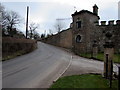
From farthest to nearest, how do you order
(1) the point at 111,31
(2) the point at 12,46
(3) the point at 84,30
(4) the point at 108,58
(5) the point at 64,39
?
1. (5) the point at 64,39
2. (3) the point at 84,30
3. (1) the point at 111,31
4. (2) the point at 12,46
5. (4) the point at 108,58

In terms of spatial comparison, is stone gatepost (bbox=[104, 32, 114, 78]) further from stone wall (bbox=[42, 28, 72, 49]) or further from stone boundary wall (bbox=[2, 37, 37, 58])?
stone wall (bbox=[42, 28, 72, 49])

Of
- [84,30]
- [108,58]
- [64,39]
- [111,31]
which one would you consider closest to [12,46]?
[84,30]

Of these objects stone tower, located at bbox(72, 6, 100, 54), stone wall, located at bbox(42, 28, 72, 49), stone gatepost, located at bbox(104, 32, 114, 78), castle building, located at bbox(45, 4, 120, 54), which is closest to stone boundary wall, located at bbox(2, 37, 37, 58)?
castle building, located at bbox(45, 4, 120, 54)

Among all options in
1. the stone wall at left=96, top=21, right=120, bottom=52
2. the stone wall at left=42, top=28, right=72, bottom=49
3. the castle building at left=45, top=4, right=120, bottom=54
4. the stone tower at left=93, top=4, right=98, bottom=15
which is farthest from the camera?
the stone wall at left=42, top=28, right=72, bottom=49

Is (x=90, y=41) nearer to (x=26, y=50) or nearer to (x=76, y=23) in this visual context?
(x=76, y=23)

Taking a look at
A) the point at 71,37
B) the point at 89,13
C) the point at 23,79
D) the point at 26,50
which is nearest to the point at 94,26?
the point at 89,13

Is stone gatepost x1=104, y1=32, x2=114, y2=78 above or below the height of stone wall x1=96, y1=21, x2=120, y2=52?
below

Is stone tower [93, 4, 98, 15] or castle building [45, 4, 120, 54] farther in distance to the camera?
stone tower [93, 4, 98, 15]

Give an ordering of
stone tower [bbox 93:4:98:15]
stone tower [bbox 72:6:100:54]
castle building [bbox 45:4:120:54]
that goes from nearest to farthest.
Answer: castle building [bbox 45:4:120:54]
stone tower [bbox 72:6:100:54]
stone tower [bbox 93:4:98:15]

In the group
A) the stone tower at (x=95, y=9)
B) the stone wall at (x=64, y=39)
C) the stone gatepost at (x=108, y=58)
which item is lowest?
the stone gatepost at (x=108, y=58)

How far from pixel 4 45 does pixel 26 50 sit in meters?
4.78

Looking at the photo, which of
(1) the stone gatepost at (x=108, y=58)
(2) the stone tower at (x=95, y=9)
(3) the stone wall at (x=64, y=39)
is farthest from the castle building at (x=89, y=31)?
(1) the stone gatepost at (x=108, y=58)

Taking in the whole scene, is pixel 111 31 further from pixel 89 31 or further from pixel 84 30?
pixel 84 30

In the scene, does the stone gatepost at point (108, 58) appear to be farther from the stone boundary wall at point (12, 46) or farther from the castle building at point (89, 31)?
the castle building at point (89, 31)
